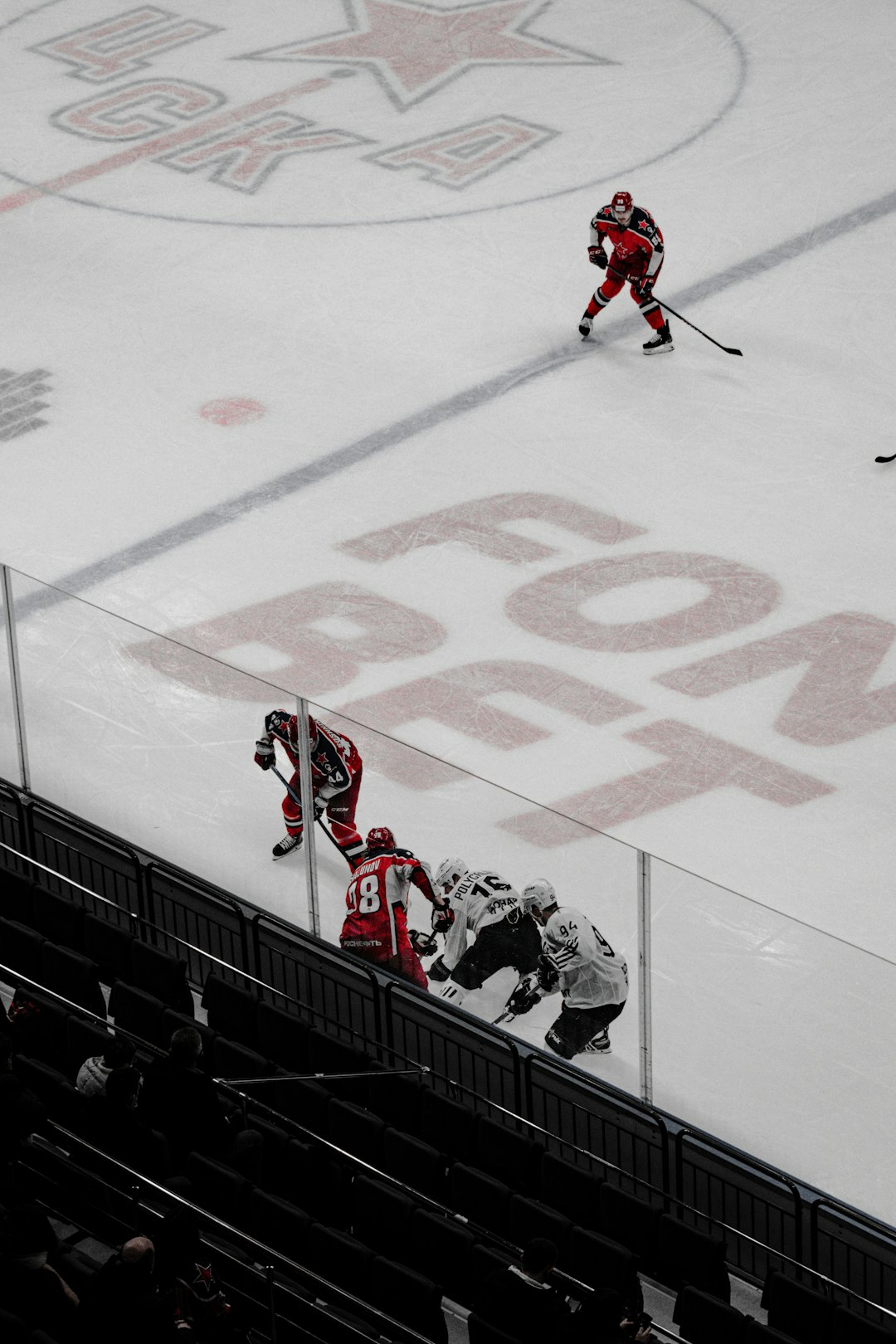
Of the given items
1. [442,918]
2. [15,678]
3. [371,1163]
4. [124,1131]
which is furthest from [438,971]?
[15,678]

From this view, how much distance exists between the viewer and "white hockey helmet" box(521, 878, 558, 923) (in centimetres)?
702

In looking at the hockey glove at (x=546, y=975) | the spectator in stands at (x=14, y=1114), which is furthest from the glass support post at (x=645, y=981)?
the spectator in stands at (x=14, y=1114)

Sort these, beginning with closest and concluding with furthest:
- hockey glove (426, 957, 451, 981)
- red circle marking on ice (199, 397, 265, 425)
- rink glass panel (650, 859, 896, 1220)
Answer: rink glass panel (650, 859, 896, 1220), hockey glove (426, 957, 451, 981), red circle marking on ice (199, 397, 265, 425)

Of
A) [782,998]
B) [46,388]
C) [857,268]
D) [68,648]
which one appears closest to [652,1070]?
[782,998]

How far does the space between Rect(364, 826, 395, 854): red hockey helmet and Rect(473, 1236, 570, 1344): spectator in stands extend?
215 centimetres

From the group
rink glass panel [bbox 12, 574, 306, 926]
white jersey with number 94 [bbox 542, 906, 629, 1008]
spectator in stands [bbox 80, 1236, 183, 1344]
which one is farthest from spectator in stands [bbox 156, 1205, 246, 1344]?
rink glass panel [bbox 12, 574, 306, 926]

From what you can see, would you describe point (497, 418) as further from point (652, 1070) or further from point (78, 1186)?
point (78, 1186)

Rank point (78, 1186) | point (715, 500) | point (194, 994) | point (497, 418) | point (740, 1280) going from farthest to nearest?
1. point (497, 418)
2. point (715, 500)
3. point (194, 994)
4. point (740, 1280)
5. point (78, 1186)

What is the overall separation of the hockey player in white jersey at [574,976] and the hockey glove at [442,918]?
33 centimetres

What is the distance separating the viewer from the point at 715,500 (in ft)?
39.5

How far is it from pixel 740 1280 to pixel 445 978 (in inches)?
55.8

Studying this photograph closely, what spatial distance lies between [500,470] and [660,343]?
6.23ft

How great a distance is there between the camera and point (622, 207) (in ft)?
44.0

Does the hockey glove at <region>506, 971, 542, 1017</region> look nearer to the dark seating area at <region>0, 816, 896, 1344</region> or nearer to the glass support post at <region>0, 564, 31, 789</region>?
the dark seating area at <region>0, 816, 896, 1344</region>
